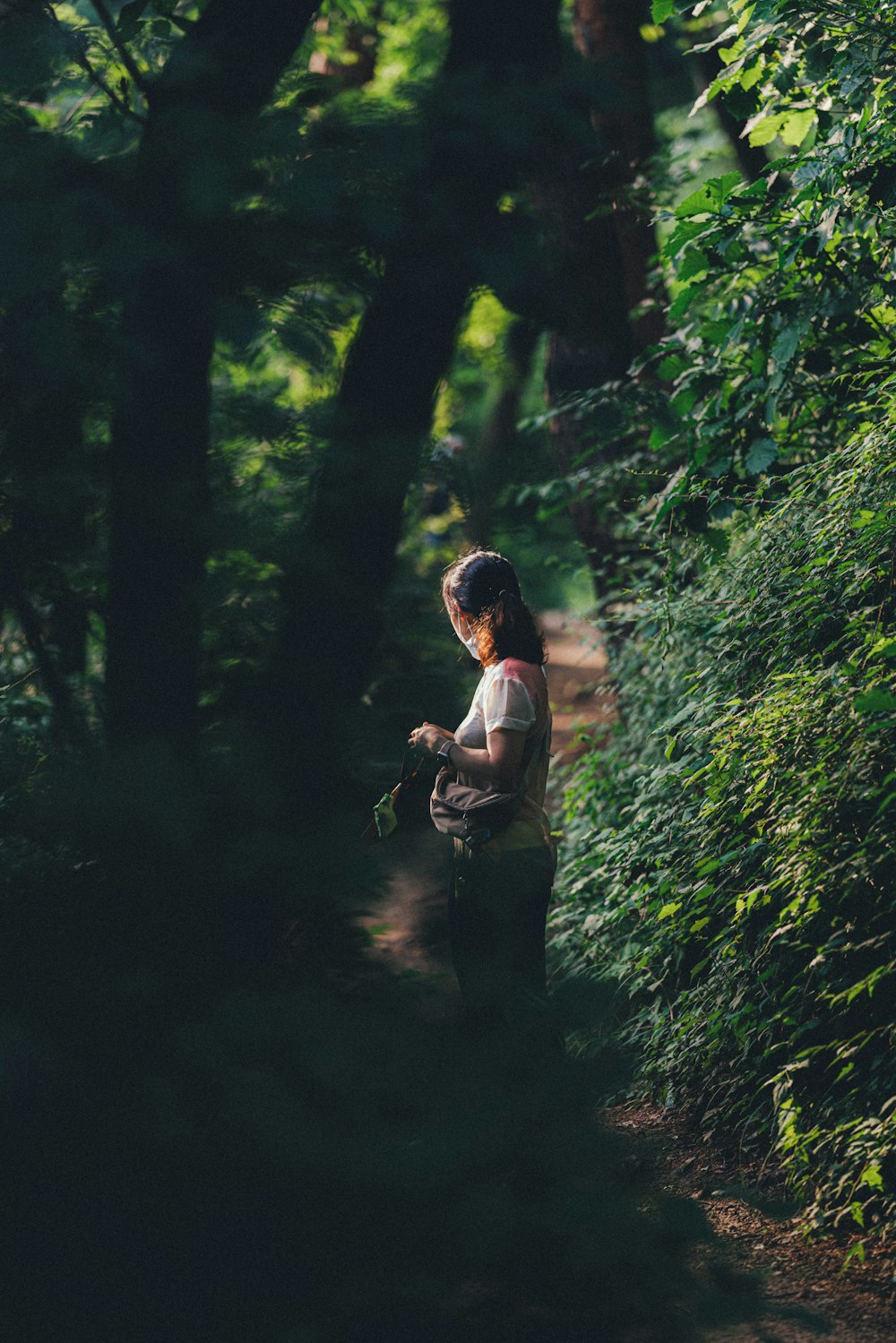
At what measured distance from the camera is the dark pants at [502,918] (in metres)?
3.38

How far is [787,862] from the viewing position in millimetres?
3248

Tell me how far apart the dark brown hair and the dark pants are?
0.64 meters

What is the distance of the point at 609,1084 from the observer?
12.6 feet

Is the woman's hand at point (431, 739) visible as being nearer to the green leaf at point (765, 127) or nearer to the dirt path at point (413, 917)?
the dirt path at point (413, 917)

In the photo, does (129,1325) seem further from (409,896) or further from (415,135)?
(415,135)

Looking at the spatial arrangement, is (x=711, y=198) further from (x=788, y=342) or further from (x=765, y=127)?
(x=765, y=127)

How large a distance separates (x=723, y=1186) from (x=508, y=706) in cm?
167

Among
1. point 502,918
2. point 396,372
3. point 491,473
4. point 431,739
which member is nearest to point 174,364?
point 396,372

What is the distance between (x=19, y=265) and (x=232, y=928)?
1.16 metres

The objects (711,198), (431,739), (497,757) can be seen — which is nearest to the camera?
(431,739)

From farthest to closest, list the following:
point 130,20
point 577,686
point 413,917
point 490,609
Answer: point 577,686, point 490,609, point 413,917, point 130,20

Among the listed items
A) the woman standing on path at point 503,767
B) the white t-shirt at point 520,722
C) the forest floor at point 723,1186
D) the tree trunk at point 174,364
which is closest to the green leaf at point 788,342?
the woman standing on path at point 503,767

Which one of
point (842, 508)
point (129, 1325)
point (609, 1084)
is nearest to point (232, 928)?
point (129, 1325)

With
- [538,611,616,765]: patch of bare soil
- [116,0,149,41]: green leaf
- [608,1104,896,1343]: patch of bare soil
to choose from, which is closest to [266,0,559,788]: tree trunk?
[116,0,149,41]: green leaf
